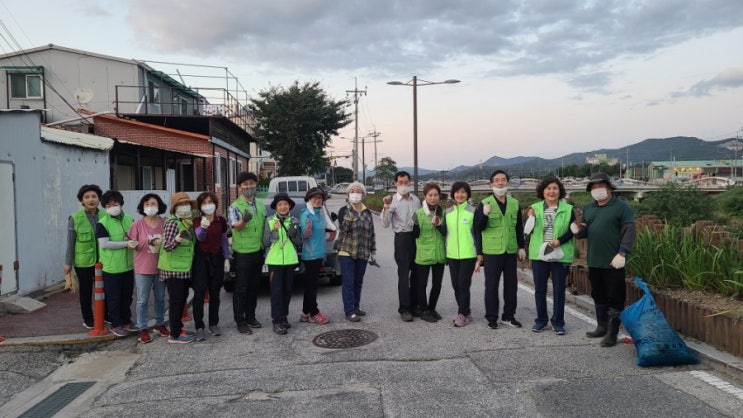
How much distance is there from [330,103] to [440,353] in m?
33.5

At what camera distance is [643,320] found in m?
4.94

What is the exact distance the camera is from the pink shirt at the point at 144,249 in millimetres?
6023

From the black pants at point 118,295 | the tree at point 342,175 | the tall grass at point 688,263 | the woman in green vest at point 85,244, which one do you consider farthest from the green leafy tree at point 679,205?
the tree at point 342,175

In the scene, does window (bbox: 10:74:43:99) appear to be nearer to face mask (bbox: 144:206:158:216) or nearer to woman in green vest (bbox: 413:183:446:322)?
face mask (bbox: 144:206:158:216)

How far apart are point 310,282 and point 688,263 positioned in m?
4.28

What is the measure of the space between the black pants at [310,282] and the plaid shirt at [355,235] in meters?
0.34

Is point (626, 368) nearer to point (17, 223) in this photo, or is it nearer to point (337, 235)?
point (337, 235)

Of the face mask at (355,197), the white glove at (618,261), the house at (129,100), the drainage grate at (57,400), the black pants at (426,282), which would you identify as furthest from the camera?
the house at (129,100)

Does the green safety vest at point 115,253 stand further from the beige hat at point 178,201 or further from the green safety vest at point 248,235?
the green safety vest at point 248,235

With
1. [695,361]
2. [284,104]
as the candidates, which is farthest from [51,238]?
[284,104]

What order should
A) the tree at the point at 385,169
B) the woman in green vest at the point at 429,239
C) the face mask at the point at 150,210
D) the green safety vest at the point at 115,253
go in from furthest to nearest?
the tree at the point at 385,169 → the woman in green vest at the point at 429,239 → the green safety vest at the point at 115,253 → the face mask at the point at 150,210

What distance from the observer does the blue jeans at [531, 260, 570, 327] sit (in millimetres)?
6051

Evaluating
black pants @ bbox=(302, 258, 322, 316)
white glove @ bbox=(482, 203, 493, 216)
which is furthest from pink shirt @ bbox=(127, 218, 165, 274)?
white glove @ bbox=(482, 203, 493, 216)

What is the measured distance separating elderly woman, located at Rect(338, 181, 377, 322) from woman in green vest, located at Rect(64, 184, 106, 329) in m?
2.80
